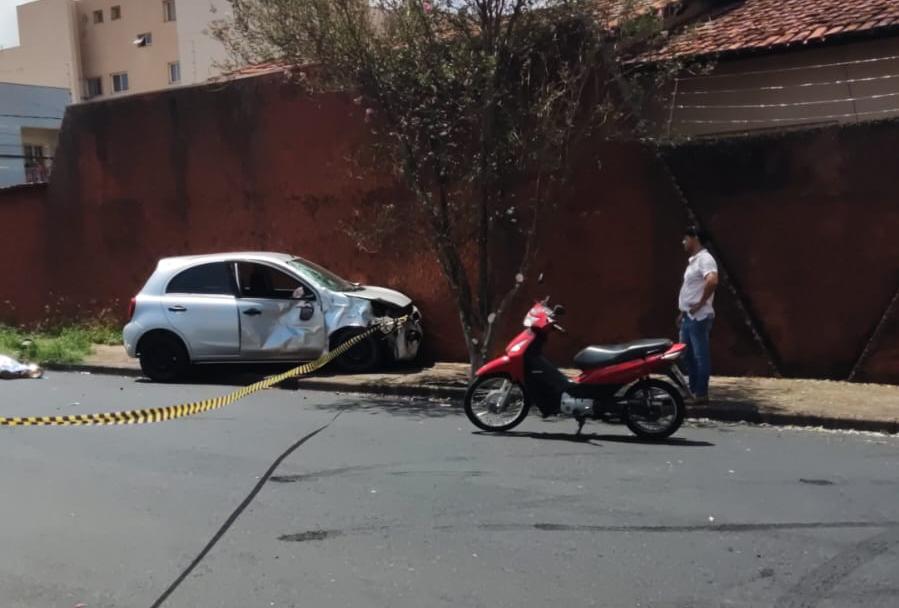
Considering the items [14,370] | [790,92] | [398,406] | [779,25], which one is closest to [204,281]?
[14,370]

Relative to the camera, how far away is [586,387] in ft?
25.5

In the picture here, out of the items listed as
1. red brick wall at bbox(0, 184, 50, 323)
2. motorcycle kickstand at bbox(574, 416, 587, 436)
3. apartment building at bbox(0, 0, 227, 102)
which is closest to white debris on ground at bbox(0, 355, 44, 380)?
red brick wall at bbox(0, 184, 50, 323)

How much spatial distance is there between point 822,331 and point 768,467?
3.78 meters

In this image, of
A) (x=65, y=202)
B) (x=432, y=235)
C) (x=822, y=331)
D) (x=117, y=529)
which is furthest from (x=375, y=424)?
(x=65, y=202)

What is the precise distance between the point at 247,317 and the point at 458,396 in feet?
9.89

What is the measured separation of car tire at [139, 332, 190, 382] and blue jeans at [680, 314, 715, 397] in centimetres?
620

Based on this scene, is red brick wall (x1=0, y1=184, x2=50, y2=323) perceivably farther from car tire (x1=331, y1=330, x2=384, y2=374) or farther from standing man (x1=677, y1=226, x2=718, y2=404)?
standing man (x1=677, y1=226, x2=718, y2=404)

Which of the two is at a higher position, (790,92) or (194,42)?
(194,42)

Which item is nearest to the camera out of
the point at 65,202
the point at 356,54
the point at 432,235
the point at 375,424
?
the point at 375,424

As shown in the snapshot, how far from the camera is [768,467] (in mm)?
6711

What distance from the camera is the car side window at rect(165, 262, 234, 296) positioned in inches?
453

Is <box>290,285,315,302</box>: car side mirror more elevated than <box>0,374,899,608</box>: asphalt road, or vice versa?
<box>290,285,315,302</box>: car side mirror

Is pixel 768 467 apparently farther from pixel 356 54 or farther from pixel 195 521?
pixel 356 54

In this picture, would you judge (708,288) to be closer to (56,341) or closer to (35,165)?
(56,341)
